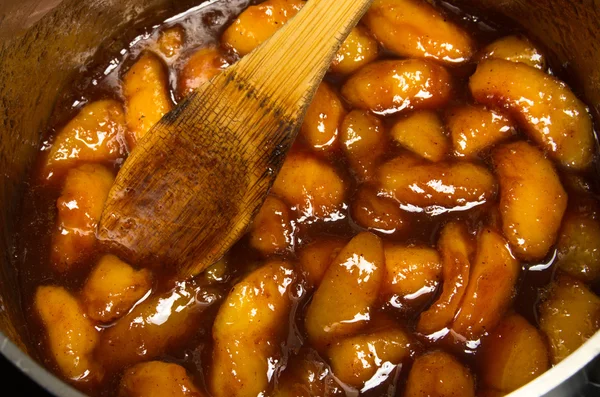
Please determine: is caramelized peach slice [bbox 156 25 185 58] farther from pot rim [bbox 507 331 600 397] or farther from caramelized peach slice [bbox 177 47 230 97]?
pot rim [bbox 507 331 600 397]

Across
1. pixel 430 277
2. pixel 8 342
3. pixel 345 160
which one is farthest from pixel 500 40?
pixel 8 342

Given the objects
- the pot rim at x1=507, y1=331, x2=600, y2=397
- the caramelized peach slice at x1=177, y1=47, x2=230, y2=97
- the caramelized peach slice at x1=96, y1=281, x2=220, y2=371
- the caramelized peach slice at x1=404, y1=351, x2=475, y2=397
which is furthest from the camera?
the caramelized peach slice at x1=177, y1=47, x2=230, y2=97

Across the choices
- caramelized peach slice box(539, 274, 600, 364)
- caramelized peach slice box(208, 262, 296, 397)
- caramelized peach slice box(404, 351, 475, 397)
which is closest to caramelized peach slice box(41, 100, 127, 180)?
caramelized peach slice box(208, 262, 296, 397)

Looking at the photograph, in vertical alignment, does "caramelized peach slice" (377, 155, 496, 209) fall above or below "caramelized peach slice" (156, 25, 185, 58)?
below

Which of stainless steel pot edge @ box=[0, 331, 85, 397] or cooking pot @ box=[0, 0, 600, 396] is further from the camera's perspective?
cooking pot @ box=[0, 0, 600, 396]

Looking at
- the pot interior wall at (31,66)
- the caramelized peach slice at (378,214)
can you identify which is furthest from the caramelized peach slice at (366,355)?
the pot interior wall at (31,66)

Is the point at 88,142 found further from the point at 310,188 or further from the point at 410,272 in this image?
the point at 410,272

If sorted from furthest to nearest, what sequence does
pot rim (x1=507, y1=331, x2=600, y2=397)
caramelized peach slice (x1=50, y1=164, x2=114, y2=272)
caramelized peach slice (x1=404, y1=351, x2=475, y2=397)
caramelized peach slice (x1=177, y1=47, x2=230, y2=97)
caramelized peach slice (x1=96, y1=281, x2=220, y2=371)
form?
caramelized peach slice (x1=177, y1=47, x2=230, y2=97) → caramelized peach slice (x1=50, y1=164, x2=114, y2=272) → caramelized peach slice (x1=96, y1=281, x2=220, y2=371) → caramelized peach slice (x1=404, y1=351, x2=475, y2=397) → pot rim (x1=507, y1=331, x2=600, y2=397)

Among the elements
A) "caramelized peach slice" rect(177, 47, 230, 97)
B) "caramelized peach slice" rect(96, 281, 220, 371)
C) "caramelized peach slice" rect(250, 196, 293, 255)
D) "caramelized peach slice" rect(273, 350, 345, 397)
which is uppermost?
"caramelized peach slice" rect(177, 47, 230, 97)
